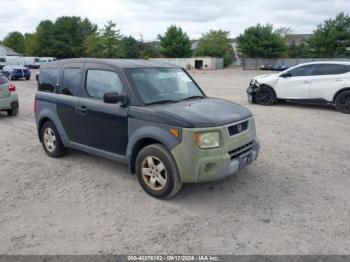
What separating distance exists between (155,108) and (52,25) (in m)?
89.0

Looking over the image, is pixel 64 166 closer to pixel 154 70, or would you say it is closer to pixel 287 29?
pixel 154 70

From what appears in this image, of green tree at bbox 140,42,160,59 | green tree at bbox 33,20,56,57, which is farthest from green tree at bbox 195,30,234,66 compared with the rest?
green tree at bbox 33,20,56,57

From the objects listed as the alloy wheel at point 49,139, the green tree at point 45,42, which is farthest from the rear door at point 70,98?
the green tree at point 45,42

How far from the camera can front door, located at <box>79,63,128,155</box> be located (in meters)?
4.62

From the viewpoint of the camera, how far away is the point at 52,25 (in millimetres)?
83750

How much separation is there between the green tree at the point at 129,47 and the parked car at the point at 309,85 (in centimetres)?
6422

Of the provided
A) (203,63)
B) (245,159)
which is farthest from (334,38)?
(245,159)

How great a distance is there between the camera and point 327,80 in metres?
11.0

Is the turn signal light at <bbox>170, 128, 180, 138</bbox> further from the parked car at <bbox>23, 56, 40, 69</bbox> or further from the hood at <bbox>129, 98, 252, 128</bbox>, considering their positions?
the parked car at <bbox>23, 56, 40, 69</bbox>

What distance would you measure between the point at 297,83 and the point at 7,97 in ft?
30.6

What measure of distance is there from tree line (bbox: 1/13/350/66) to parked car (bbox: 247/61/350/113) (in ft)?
169

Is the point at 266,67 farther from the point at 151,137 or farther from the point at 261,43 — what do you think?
the point at 151,137

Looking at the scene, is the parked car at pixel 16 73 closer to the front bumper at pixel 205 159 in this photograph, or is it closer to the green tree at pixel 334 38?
the front bumper at pixel 205 159

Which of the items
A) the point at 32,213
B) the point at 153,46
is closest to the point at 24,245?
the point at 32,213
